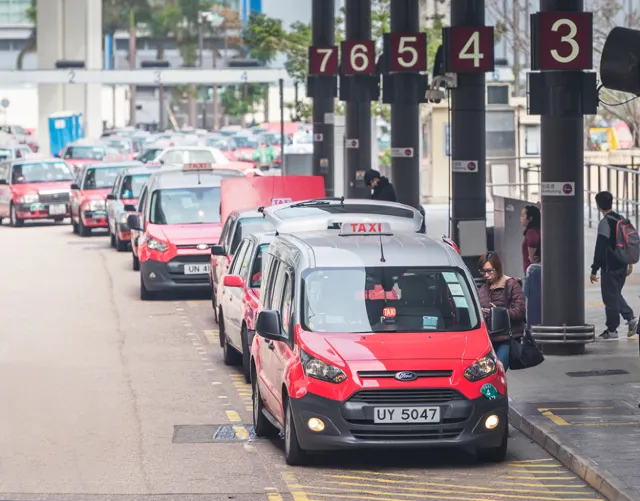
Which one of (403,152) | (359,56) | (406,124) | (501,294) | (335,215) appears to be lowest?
(501,294)

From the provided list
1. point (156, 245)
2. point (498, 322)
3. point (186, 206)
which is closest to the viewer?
point (498, 322)

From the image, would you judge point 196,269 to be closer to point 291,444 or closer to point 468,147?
point 468,147

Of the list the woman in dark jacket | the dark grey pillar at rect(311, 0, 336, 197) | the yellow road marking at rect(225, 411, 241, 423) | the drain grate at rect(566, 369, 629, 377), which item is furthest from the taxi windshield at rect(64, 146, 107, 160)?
the woman in dark jacket

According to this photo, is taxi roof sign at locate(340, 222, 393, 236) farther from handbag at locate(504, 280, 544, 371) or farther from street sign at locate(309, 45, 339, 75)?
street sign at locate(309, 45, 339, 75)

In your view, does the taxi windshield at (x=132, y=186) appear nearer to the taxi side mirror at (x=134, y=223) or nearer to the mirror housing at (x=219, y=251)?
the taxi side mirror at (x=134, y=223)

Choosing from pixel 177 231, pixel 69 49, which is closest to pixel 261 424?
pixel 177 231

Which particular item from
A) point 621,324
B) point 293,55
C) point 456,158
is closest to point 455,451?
point 621,324

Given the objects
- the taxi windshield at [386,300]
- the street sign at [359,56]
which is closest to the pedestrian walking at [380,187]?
the street sign at [359,56]

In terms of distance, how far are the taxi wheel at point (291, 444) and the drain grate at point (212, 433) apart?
3.92 ft

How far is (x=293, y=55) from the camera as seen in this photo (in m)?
53.1

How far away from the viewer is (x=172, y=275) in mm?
24875

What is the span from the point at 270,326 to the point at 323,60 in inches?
1058

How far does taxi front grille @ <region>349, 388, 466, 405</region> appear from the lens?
37.6ft

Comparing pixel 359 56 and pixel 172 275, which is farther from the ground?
pixel 359 56
